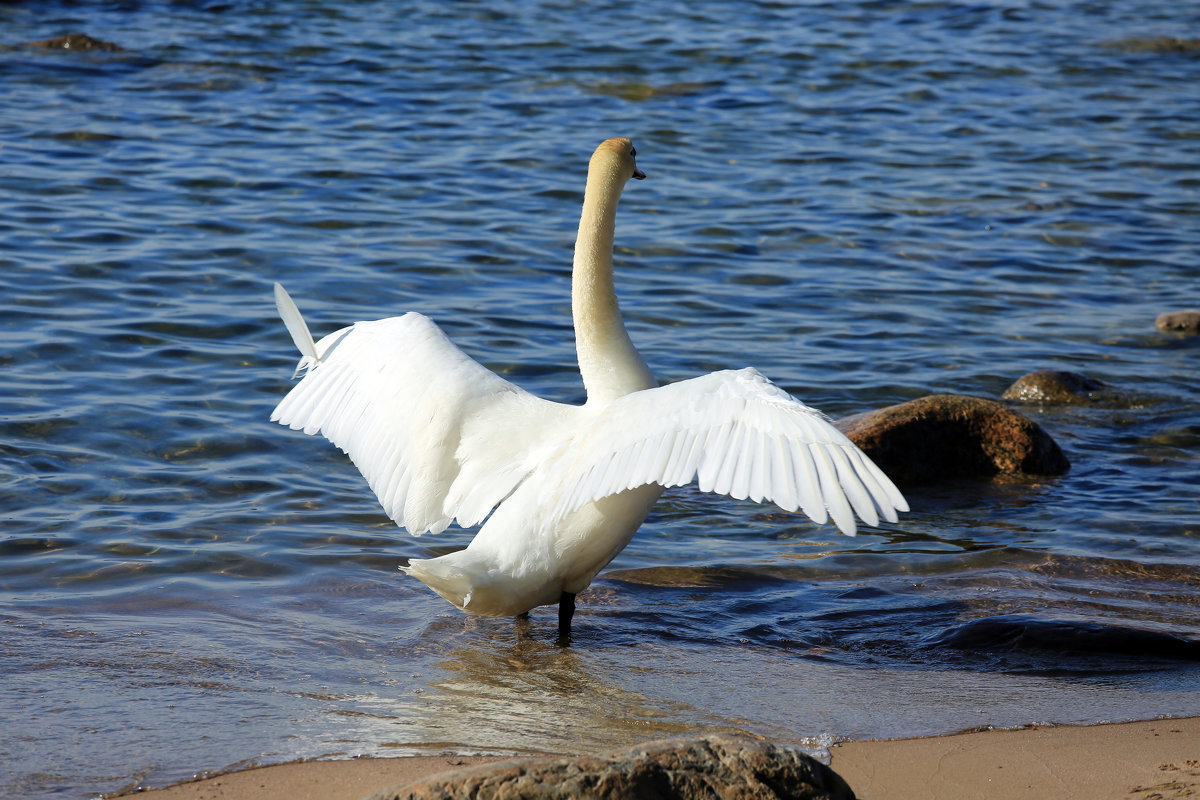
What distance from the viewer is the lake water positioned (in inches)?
167

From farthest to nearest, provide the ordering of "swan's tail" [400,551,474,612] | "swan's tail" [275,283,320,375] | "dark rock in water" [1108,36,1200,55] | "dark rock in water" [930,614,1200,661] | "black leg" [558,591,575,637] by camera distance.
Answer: "dark rock in water" [1108,36,1200,55] < "swan's tail" [275,283,320,375] < "black leg" [558,591,575,637] < "dark rock in water" [930,614,1200,661] < "swan's tail" [400,551,474,612]

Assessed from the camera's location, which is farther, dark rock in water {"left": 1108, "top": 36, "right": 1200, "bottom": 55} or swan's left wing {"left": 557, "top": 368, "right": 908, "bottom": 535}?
dark rock in water {"left": 1108, "top": 36, "right": 1200, "bottom": 55}

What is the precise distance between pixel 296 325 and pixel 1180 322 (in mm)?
6204

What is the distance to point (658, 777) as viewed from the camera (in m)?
2.92

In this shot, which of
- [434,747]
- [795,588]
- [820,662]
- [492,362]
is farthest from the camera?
[492,362]

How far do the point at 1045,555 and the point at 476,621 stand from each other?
2430 millimetres

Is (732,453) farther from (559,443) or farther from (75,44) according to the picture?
(75,44)

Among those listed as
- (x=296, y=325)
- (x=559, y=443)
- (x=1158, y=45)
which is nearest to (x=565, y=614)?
(x=559, y=443)

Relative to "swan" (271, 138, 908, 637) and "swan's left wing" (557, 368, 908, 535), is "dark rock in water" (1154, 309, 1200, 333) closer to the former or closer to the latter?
"swan" (271, 138, 908, 637)

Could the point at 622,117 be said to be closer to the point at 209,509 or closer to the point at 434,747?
the point at 209,509

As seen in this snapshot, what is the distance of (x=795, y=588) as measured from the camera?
5445 mm

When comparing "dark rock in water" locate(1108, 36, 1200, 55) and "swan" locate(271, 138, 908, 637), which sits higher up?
"dark rock in water" locate(1108, 36, 1200, 55)

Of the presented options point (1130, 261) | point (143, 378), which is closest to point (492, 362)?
point (143, 378)

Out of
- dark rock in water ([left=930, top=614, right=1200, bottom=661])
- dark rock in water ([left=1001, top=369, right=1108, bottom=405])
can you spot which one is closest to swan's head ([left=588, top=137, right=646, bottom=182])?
dark rock in water ([left=930, top=614, right=1200, bottom=661])
